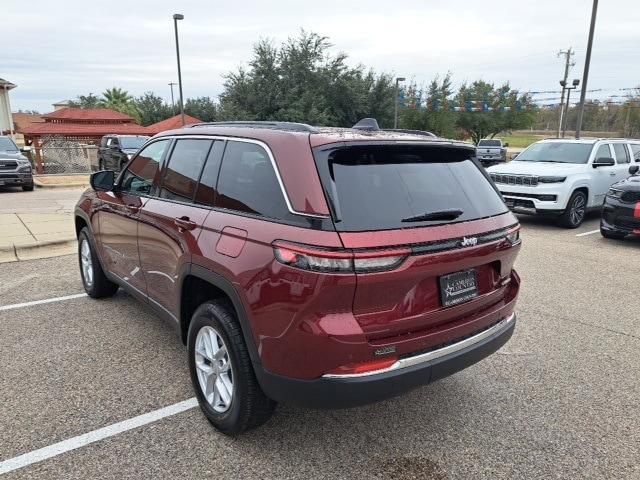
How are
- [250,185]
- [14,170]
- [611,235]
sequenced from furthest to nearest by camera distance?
[14,170] → [611,235] → [250,185]

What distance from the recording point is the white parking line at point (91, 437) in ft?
8.53

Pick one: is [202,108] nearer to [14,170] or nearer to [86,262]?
[14,170]

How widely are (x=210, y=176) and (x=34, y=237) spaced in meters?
5.74

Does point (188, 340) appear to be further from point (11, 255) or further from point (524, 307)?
point (11, 255)

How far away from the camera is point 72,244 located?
752 cm

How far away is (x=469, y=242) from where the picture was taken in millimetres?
2633

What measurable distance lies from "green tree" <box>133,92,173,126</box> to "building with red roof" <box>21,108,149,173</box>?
25.9 metres

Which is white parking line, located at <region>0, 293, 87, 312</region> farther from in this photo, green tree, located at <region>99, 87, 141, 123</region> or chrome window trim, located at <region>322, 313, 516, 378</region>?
green tree, located at <region>99, 87, 141, 123</region>

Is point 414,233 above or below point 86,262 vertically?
above

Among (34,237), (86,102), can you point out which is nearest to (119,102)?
(86,102)

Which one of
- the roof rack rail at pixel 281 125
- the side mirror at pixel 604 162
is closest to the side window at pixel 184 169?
the roof rack rail at pixel 281 125

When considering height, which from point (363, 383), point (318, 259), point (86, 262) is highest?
point (318, 259)

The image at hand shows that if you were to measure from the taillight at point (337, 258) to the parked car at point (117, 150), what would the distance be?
52.9 feet

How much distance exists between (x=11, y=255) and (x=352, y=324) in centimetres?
635
